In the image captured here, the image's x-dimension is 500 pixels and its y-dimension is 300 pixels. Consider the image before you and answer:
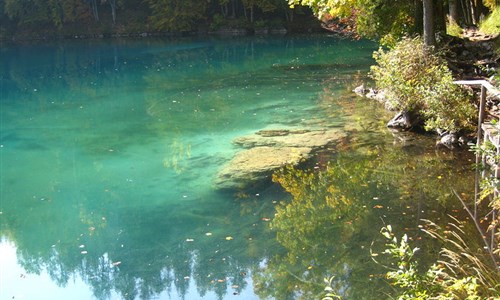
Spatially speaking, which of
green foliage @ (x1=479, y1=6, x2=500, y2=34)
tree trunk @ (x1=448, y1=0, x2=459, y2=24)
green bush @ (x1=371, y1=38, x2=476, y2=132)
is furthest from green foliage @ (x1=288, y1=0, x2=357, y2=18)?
tree trunk @ (x1=448, y1=0, x2=459, y2=24)

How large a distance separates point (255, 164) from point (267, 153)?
746 mm

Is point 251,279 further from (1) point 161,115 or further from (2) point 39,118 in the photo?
(2) point 39,118

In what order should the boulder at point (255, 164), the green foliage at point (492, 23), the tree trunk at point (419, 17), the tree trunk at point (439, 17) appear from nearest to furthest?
the boulder at point (255, 164), the tree trunk at point (419, 17), the tree trunk at point (439, 17), the green foliage at point (492, 23)

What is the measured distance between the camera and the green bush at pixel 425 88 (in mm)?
11109

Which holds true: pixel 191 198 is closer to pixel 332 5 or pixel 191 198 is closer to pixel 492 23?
pixel 332 5

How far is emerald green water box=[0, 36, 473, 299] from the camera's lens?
24.3 feet

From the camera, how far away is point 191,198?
10078 mm

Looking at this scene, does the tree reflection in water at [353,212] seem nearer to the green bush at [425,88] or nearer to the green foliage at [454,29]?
the green bush at [425,88]

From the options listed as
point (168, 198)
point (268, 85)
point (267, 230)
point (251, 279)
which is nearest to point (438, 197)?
point (267, 230)

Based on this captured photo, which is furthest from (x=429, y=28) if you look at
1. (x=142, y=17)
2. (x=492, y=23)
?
(x=142, y=17)

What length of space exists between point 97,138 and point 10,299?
27.1 ft

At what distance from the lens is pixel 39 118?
18.8 metres

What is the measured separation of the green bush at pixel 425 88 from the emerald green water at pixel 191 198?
26.8 inches

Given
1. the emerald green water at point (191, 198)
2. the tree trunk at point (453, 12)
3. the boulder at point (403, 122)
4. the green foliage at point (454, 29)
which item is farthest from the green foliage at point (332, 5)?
the tree trunk at point (453, 12)
